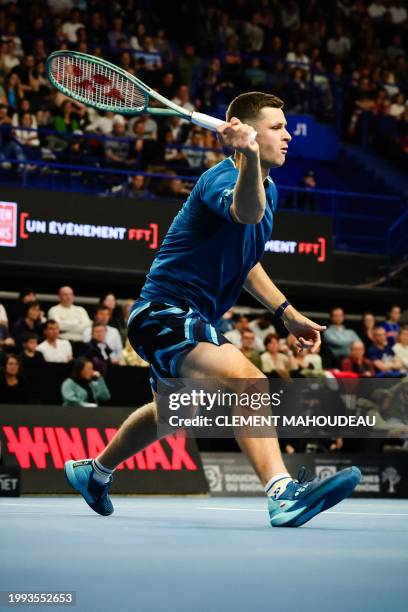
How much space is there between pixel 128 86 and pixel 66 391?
6.63 meters

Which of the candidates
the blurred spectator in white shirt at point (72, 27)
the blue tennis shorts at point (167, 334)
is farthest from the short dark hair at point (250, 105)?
the blurred spectator in white shirt at point (72, 27)

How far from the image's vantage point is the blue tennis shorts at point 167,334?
552 cm

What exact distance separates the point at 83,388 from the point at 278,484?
7725 millimetres

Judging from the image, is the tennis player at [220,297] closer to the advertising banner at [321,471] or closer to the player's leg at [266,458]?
the player's leg at [266,458]


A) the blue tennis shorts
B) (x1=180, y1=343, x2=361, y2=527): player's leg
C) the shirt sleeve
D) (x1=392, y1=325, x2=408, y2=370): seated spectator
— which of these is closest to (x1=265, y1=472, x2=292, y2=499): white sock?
(x1=180, y1=343, x2=361, y2=527): player's leg

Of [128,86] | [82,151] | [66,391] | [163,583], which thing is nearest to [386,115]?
[82,151]

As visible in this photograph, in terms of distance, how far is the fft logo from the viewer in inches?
629

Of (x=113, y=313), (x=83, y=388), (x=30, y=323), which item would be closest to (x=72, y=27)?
(x=113, y=313)

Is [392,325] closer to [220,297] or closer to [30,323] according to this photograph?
[30,323]

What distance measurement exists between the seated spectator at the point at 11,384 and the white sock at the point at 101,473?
6207 millimetres

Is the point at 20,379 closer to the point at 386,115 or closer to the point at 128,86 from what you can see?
the point at 128,86

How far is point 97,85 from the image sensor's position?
6.63 meters

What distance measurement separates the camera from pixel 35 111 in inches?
689

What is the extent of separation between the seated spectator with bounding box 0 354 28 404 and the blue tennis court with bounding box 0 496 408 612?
6323mm
